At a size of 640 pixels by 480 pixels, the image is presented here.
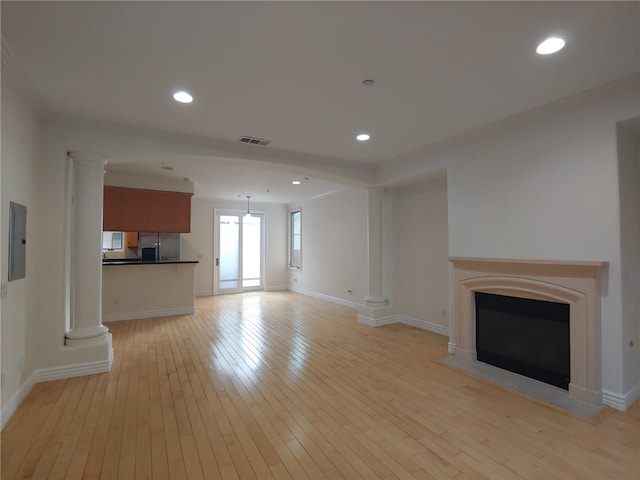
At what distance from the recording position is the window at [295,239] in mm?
9195

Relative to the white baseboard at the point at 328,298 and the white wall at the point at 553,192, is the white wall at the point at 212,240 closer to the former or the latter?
the white baseboard at the point at 328,298

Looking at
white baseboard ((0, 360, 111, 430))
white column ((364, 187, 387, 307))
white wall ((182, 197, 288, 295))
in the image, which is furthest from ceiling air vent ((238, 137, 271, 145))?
white wall ((182, 197, 288, 295))

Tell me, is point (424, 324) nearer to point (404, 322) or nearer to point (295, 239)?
point (404, 322)

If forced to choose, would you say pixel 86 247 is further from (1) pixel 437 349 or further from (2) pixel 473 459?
(1) pixel 437 349

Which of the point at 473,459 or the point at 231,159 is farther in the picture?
the point at 231,159

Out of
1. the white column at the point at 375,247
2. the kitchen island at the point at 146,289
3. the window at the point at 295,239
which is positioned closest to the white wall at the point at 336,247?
the window at the point at 295,239

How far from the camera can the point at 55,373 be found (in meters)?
3.21

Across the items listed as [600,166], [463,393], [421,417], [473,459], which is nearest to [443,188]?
[600,166]

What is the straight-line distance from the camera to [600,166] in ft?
8.96

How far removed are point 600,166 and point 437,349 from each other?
2663mm

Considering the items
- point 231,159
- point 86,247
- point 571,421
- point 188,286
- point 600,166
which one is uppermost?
point 231,159

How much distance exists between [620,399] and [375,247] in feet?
11.4

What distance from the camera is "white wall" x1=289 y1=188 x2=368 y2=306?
6.67 m

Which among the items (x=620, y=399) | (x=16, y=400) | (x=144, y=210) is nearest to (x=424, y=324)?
(x=620, y=399)
